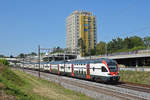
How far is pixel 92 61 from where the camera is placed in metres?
34.1

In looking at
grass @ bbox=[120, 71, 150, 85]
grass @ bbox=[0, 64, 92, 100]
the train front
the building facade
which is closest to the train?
the train front

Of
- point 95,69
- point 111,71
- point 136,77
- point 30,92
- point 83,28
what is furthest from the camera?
point 83,28

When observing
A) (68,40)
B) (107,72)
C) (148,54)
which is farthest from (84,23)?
(107,72)

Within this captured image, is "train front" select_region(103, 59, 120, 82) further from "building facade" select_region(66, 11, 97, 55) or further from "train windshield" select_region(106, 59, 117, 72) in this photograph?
"building facade" select_region(66, 11, 97, 55)

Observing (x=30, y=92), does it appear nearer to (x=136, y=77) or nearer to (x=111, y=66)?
(x=111, y=66)

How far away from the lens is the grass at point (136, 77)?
3475 cm

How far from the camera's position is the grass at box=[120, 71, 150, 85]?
114 ft

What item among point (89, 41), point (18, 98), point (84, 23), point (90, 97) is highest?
point (84, 23)

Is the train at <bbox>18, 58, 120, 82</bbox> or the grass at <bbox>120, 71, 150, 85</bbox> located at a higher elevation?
the train at <bbox>18, 58, 120, 82</bbox>

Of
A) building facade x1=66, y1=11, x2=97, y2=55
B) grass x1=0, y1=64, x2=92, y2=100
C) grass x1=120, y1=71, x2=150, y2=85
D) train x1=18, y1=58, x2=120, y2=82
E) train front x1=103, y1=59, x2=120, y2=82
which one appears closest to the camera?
grass x1=0, y1=64, x2=92, y2=100

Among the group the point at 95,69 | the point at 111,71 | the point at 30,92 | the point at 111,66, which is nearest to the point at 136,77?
the point at 95,69

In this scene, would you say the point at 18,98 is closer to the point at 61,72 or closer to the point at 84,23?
the point at 61,72

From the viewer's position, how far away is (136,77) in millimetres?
37719

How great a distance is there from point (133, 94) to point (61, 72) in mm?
32778
